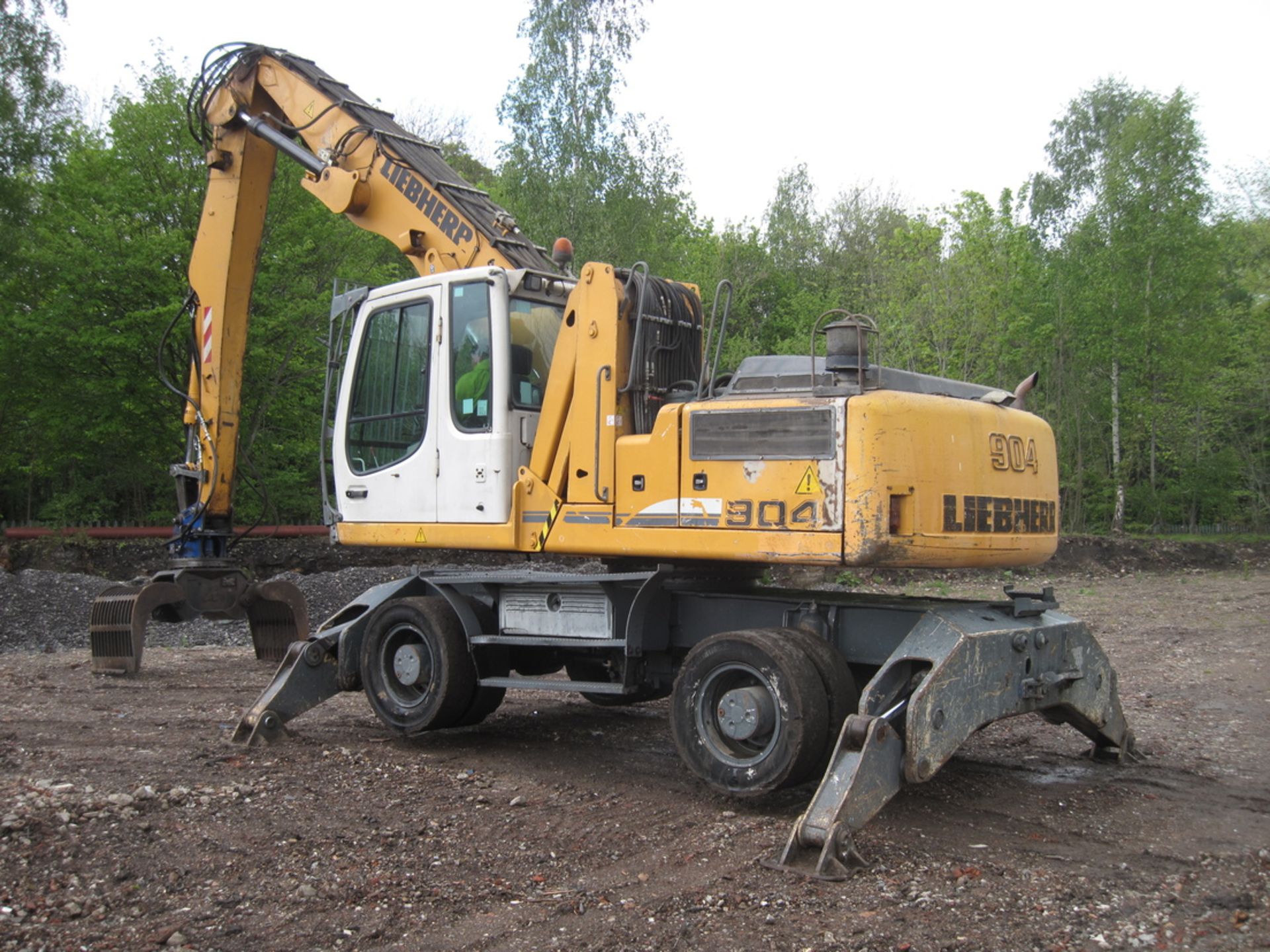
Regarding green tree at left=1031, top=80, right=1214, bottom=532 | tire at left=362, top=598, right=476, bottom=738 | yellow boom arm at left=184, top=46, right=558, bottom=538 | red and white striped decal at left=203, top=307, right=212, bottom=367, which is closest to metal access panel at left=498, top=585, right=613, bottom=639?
tire at left=362, top=598, right=476, bottom=738

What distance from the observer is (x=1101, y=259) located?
28891 mm

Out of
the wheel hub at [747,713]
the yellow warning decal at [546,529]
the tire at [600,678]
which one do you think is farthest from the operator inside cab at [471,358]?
the wheel hub at [747,713]

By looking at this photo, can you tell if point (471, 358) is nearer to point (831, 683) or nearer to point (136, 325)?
point (831, 683)

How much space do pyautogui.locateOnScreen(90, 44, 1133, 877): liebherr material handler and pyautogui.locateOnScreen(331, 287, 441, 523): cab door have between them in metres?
0.02

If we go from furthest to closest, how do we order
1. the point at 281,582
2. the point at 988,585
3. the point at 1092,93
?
A: the point at 1092,93, the point at 988,585, the point at 281,582

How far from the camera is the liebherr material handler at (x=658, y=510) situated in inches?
211

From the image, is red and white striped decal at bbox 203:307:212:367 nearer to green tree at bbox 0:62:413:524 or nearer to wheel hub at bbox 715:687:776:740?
wheel hub at bbox 715:687:776:740

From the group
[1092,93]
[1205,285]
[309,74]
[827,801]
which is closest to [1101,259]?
[1205,285]

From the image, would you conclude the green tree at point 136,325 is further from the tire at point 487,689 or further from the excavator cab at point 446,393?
the tire at point 487,689

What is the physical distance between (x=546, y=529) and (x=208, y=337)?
456 cm

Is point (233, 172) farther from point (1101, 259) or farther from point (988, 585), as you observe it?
point (1101, 259)

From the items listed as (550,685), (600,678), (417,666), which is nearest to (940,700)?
(550,685)

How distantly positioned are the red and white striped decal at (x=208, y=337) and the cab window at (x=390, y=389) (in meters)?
2.65

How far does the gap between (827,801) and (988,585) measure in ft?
46.2
